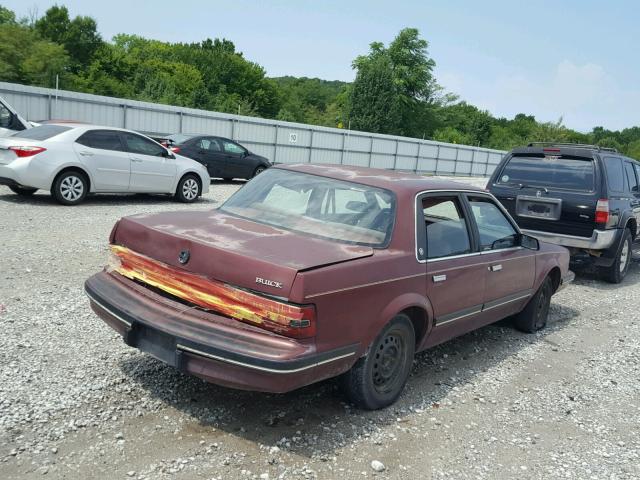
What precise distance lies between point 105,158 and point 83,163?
0.48 metres

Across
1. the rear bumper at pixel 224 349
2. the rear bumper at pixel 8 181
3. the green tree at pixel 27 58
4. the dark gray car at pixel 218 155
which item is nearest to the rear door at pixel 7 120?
the rear bumper at pixel 8 181

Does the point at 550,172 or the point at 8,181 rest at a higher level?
the point at 550,172

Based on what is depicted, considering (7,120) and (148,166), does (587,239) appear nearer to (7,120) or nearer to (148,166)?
(148,166)

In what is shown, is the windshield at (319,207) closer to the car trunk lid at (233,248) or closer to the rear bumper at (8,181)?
the car trunk lid at (233,248)

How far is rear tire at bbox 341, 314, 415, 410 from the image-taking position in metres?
3.81

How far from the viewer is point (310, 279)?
10.8ft

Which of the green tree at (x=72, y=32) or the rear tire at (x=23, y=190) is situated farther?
the green tree at (x=72, y=32)

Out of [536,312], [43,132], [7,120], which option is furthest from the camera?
[7,120]

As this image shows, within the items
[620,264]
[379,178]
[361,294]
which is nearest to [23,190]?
[379,178]

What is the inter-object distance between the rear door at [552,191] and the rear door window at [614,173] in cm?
31

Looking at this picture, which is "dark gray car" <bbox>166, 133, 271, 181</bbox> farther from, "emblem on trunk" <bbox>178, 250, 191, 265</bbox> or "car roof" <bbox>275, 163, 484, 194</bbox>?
"emblem on trunk" <bbox>178, 250, 191, 265</bbox>

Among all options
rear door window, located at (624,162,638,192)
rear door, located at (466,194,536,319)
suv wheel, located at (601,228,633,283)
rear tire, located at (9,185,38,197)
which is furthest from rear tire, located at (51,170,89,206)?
rear door window, located at (624,162,638,192)

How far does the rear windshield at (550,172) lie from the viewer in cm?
862

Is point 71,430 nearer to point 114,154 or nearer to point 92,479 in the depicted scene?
point 92,479
